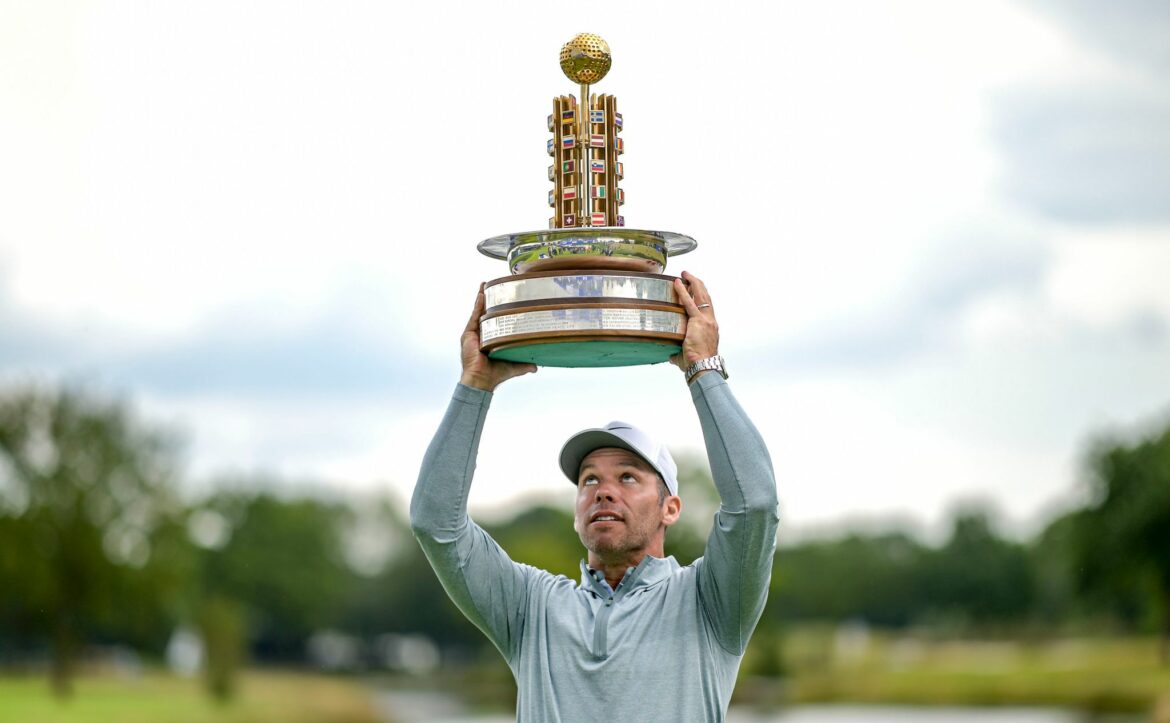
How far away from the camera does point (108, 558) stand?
49562 millimetres

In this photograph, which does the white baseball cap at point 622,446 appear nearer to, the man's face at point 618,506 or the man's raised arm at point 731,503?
the man's face at point 618,506

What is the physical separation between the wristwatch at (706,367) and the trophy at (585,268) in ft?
0.42

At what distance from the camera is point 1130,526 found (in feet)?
151

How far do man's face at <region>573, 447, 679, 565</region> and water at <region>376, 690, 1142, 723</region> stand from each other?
39.5 metres

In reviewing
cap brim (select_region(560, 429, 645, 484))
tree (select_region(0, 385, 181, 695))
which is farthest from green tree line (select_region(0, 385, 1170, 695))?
cap brim (select_region(560, 429, 645, 484))

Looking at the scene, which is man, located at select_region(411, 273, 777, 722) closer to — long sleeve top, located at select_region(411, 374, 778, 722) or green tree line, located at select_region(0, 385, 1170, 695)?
long sleeve top, located at select_region(411, 374, 778, 722)

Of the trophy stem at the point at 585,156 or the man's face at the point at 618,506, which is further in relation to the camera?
the trophy stem at the point at 585,156

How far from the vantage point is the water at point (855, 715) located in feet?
151

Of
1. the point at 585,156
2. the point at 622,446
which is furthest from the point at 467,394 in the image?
the point at 585,156

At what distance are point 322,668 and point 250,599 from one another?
4954 millimetres

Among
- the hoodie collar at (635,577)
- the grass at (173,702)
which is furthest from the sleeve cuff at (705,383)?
the grass at (173,702)

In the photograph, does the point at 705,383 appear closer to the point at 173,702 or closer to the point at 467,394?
the point at 467,394

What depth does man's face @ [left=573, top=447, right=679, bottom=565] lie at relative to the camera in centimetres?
537

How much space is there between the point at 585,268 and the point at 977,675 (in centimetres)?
5446
